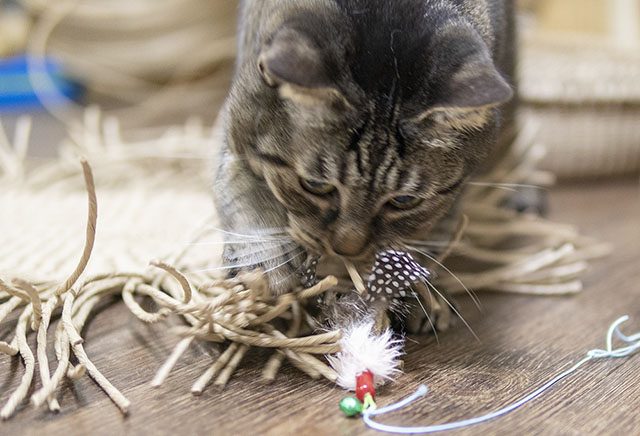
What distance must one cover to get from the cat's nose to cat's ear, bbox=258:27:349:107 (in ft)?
0.61

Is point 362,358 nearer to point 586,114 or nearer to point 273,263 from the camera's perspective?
point 273,263

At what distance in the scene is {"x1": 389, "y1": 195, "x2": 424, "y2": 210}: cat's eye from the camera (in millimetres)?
846

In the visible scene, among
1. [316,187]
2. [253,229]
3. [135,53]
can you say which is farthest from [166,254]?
[135,53]

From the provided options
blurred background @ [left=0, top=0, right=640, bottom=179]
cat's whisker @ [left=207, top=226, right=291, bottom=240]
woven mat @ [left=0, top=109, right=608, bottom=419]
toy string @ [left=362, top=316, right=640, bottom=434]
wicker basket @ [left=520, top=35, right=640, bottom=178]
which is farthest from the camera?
Result: blurred background @ [left=0, top=0, right=640, bottom=179]

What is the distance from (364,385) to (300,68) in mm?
395

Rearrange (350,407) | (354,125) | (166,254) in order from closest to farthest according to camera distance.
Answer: (350,407) → (354,125) → (166,254)

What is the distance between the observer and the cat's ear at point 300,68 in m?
0.69

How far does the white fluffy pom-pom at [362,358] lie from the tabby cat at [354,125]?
0.44 feet

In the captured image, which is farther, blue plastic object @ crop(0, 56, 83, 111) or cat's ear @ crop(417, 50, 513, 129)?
blue plastic object @ crop(0, 56, 83, 111)

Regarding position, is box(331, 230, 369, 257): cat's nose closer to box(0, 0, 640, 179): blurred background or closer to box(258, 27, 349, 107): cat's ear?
box(258, 27, 349, 107): cat's ear

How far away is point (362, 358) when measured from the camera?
0.72 m

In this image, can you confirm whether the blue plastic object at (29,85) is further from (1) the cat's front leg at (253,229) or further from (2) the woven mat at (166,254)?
(1) the cat's front leg at (253,229)

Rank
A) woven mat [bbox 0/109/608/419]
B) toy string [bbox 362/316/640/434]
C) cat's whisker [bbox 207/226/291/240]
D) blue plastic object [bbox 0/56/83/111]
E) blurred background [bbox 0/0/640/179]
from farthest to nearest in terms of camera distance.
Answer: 1. blue plastic object [bbox 0/56/83/111]
2. blurred background [bbox 0/0/640/179]
3. cat's whisker [bbox 207/226/291/240]
4. woven mat [bbox 0/109/608/419]
5. toy string [bbox 362/316/640/434]

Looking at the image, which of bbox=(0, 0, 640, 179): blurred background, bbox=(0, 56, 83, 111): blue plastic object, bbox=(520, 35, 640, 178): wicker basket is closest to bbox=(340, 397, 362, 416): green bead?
bbox=(520, 35, 640, 178): wicker basket
